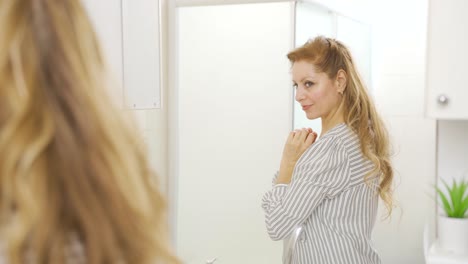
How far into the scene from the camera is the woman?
142cm

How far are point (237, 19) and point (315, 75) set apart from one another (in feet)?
1.26

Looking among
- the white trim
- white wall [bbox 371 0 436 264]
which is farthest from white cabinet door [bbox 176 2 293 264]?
white wall [bbox 371 0 436 264]

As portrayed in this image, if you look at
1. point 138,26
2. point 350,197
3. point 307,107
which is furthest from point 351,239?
point 138,26

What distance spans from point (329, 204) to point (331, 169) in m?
0.09

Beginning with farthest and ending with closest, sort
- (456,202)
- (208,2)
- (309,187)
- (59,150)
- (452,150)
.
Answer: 1. (452,150)
2. (456,202)
3. (208,2)
4. (309,187)
5. (59,150)

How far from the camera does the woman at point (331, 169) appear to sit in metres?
1.42

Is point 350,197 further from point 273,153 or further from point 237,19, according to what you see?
point 237,19

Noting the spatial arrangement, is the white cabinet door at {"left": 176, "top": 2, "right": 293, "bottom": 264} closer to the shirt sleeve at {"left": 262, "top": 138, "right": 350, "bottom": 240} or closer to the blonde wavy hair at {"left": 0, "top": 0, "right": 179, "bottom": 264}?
the shirt sleeve at {"left": 262, "top": 138, "right": 350, "bottom": 240}

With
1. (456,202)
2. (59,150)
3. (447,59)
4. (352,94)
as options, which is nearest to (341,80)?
(352,94)

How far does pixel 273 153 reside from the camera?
70.6 inches

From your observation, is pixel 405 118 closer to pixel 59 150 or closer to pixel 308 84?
pixel 308 84

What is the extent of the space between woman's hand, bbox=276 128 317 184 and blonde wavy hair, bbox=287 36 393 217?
110 mm

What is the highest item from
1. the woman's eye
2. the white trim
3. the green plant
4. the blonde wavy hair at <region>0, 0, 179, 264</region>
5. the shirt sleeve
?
the white trim

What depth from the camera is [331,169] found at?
142 centimetres
